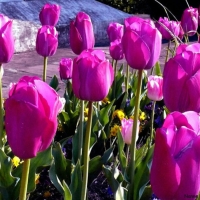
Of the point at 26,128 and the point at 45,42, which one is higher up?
the point at 26,128

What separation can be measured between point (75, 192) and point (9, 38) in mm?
552

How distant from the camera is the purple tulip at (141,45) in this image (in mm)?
1576

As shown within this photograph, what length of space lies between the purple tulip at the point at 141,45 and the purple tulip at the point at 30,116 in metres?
0.57

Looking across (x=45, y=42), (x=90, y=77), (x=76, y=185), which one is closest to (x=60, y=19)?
(x=45, y=42)

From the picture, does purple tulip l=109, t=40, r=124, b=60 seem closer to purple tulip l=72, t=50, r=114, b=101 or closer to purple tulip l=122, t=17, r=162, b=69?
purple tulip l=122, t=17, r=162, b=69

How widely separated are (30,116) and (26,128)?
32 millimetres

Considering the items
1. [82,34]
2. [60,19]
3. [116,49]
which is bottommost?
[60,19]

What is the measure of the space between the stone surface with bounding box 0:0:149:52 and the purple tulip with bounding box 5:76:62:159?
5.73 m

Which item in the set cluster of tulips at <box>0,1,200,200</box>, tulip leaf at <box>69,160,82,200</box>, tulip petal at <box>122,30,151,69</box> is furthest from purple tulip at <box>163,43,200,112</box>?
tulip leaf at <box>69,160,82,200</box>

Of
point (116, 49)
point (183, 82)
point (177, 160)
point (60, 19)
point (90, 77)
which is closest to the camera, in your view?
point (177, 160)

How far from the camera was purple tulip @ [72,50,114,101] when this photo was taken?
4.57ft

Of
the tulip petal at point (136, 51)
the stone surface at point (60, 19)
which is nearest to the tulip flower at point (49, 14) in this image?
the tulip petal at point (136, 51)

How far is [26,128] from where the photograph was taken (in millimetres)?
1027

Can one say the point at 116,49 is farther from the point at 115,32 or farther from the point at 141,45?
the point at 141,45
